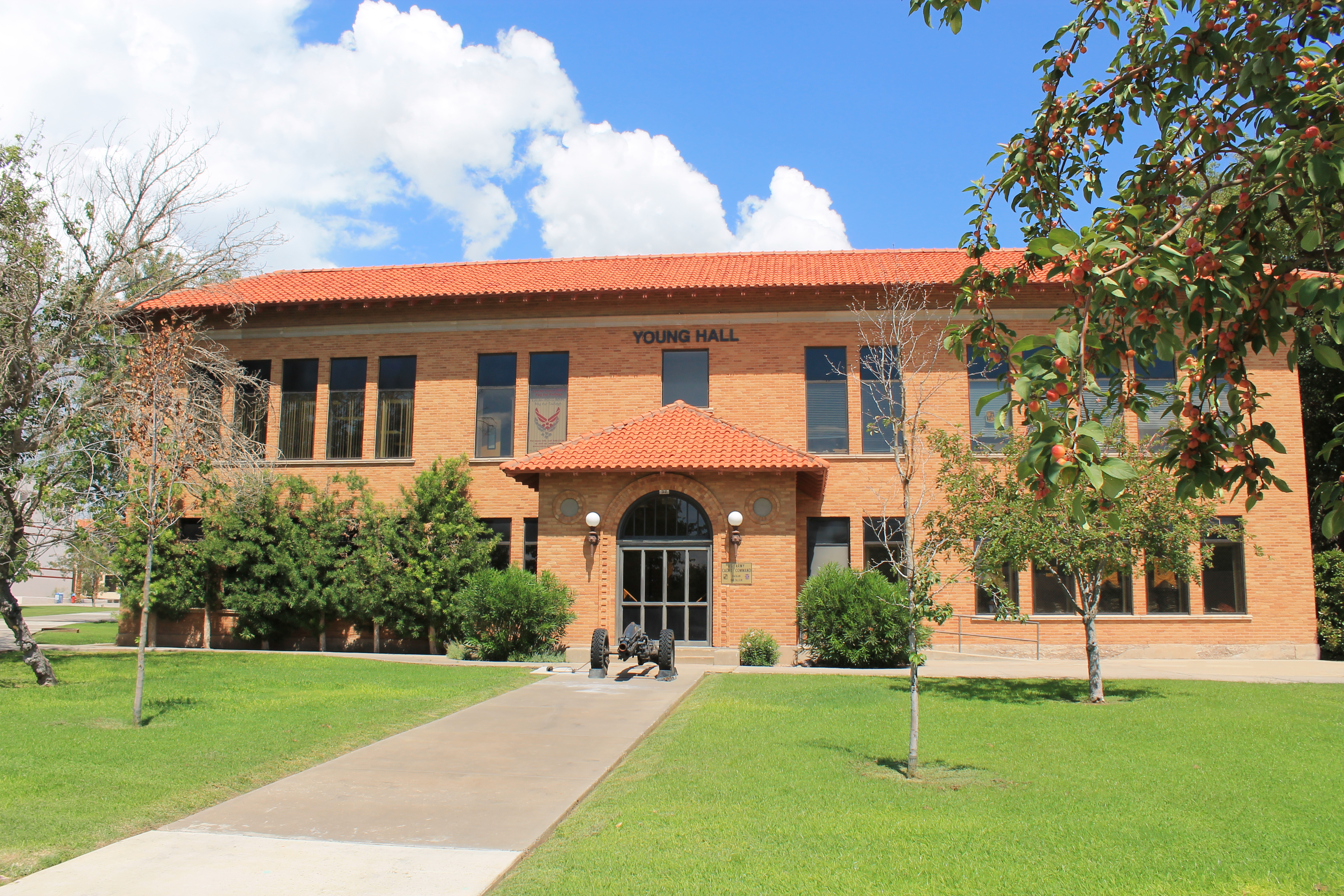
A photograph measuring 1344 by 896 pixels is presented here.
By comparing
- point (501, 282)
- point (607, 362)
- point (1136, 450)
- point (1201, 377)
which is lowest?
point (1201, 377)

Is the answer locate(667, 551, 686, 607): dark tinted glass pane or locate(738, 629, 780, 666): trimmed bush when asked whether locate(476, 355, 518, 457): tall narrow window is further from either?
locate(738, 629, 780, 666): trimmed bush

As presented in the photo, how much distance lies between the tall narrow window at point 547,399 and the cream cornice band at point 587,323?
841 mm

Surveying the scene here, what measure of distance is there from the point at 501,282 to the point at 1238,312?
21229mm

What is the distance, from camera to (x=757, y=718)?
36.8ft

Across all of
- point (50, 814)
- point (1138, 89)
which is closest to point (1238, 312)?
point (1138, 89)

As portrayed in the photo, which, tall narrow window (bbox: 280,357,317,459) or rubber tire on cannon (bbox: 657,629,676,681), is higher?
tall narrow window (bbox: 280,357,317,459)

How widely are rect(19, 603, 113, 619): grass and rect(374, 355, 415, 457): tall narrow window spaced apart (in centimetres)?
2168

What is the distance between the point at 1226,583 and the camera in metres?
21.3

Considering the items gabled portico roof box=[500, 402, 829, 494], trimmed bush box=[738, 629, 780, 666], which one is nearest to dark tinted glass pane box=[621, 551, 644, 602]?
gabled portico roof box=[500, 402, 829, 494]

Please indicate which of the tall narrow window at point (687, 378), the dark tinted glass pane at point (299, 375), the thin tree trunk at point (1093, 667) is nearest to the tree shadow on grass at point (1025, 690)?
the thin tree trunk at point (1093, 667)

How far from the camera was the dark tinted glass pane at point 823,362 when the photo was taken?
2184cm

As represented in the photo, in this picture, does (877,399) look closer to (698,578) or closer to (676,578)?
(698,578)

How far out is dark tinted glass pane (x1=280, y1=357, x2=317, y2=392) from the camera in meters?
23.5

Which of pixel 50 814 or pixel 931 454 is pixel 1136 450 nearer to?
pixel 931 454
